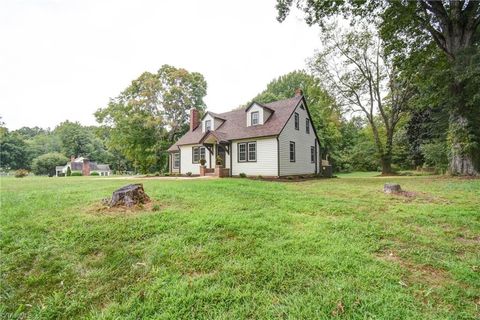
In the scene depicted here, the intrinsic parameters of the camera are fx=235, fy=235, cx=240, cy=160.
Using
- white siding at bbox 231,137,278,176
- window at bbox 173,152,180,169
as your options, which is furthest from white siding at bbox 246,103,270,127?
window at bbox 173,152,180,169

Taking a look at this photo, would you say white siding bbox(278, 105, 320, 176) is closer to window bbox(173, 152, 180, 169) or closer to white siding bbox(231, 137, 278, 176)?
white siding bbox(231, 137, 278, 176)

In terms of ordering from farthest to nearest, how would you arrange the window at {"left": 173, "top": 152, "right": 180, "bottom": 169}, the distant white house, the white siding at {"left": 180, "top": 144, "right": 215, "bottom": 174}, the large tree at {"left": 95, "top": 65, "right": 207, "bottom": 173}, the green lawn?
the distant white house
the large tree at {"left": 95, "top": 65, "right": 207, "bottom": 173}
the window at {"left": 173, "top": 152, "right": 180, "bottom": 169}
the white siding at {"left": 180, "top": 144, "right": 215, "bottom": 174}
the green lawn

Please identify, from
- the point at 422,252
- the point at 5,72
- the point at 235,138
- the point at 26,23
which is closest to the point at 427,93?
the point at 235,138

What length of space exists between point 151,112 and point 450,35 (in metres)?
24.1

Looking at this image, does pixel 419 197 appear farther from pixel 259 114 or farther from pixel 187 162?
pixel 187 162

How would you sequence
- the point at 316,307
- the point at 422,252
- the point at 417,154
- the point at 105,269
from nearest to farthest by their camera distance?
the point at 316,307, the point at 105,269, the point at 422,252, the point at 417,154

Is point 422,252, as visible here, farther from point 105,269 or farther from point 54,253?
point 54,253

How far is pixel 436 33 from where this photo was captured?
13.1 metres

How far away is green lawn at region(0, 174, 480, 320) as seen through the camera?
2.39 meters

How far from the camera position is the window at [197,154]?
18.8m

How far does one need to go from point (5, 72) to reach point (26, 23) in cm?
187

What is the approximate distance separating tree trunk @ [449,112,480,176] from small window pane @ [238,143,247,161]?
1192 cm

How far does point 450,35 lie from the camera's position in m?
13.0

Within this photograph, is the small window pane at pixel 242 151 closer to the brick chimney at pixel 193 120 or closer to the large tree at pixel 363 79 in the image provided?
the brick chimney at pixel 193 120
